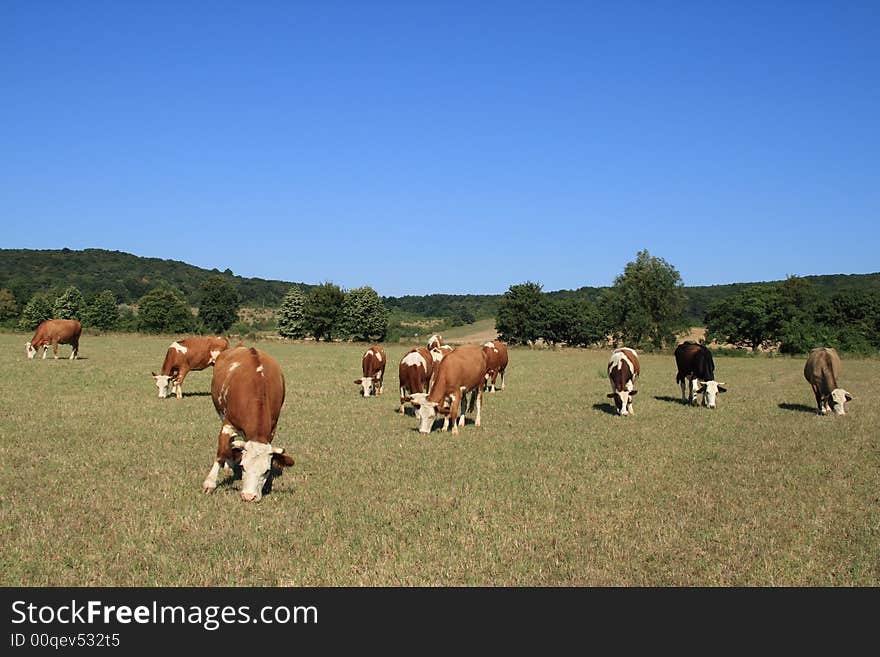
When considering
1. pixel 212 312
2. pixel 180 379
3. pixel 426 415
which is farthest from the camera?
pixel 212 312

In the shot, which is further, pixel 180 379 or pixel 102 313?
pixel 102 313

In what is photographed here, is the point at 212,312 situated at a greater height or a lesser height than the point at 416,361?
greater

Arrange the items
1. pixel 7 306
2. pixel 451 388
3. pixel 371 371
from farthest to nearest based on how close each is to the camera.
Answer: pixel 7 306 → pixel 371 371 → pixel 451 388

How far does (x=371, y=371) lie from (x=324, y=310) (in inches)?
2495

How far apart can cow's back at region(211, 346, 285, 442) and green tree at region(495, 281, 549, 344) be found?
75595 mm

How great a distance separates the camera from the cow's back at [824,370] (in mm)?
19172

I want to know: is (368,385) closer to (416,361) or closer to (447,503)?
(416,361)

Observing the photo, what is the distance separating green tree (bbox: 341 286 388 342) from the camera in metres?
85.2

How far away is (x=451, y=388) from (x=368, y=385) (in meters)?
7.42

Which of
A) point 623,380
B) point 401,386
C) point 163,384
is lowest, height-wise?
point 163,384

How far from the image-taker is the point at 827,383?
63.3 feet

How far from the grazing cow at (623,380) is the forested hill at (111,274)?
116m

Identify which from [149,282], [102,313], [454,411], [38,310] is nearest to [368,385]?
[454,411]
